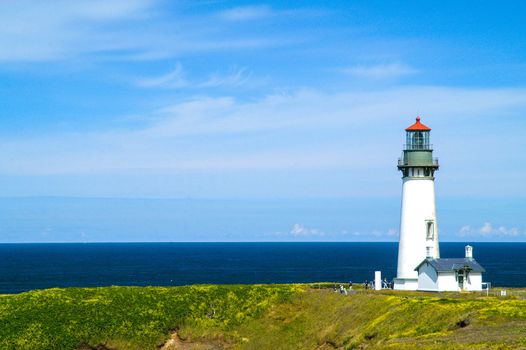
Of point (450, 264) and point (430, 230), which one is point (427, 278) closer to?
point (450, 264)

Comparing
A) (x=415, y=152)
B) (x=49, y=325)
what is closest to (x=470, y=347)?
(x=415, y=152)

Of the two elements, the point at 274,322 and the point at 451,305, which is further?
the point at 274,322

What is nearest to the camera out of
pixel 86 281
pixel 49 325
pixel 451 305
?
pixel 451 305

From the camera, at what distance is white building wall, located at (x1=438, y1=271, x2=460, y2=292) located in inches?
2813

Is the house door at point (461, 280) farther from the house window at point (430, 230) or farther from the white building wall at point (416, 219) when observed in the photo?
the house window at point (430, 230)

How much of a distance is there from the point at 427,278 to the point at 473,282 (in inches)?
181

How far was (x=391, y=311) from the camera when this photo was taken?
60594mm

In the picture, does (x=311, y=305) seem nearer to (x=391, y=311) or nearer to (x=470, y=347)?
(x=391, y=311)

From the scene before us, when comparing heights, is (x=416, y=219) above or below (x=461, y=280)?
above

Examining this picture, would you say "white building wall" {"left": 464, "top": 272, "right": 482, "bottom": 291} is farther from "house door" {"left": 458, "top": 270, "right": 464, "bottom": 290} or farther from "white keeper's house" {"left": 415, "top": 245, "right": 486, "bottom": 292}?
"house door" {"left": 458, "top": 270, "right": 464, "bottom": 290}

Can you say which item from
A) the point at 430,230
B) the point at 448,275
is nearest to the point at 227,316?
the point at 448,275

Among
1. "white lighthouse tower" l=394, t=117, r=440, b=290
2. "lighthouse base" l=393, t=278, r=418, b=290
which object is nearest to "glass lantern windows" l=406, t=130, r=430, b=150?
"white lighthouse tower" l=394, t=117, r=440, b=290

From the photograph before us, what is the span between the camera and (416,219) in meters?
74.5

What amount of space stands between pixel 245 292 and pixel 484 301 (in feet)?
82.5
